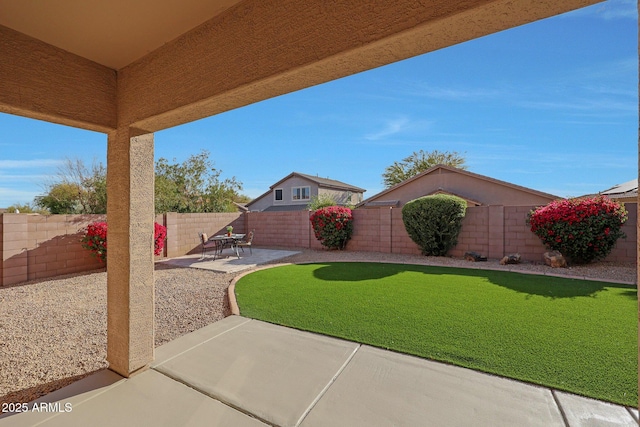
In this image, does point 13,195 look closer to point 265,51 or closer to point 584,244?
point 265,51

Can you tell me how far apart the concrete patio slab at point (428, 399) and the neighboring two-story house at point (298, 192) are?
21.5 metres

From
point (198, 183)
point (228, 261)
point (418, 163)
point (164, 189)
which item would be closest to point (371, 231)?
point (228, 261)

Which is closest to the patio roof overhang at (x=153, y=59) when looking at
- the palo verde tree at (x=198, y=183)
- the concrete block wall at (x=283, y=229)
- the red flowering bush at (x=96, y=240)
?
the red flowering bush at (x=96, y=240)

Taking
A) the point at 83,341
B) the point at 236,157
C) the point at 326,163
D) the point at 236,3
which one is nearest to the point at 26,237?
the point at 83,341

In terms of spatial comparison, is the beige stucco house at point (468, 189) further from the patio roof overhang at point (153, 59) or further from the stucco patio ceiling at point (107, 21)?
the stucco patio ceiling at point (107, 21)

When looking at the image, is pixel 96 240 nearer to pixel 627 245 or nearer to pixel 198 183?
pixel 198 183

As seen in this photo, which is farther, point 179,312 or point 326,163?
point 326,163

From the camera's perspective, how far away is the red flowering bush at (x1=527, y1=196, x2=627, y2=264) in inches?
272

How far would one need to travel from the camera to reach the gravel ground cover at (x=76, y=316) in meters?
2.96

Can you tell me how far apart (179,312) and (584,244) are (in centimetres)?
958

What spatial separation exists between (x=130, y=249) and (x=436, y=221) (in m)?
8.57

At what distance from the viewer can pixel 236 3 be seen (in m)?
1.88

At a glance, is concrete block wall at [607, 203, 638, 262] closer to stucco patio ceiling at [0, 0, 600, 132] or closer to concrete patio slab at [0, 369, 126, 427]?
stucco patio ceiling at [0, 0, 600, 132]

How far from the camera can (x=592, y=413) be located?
2.15 m
